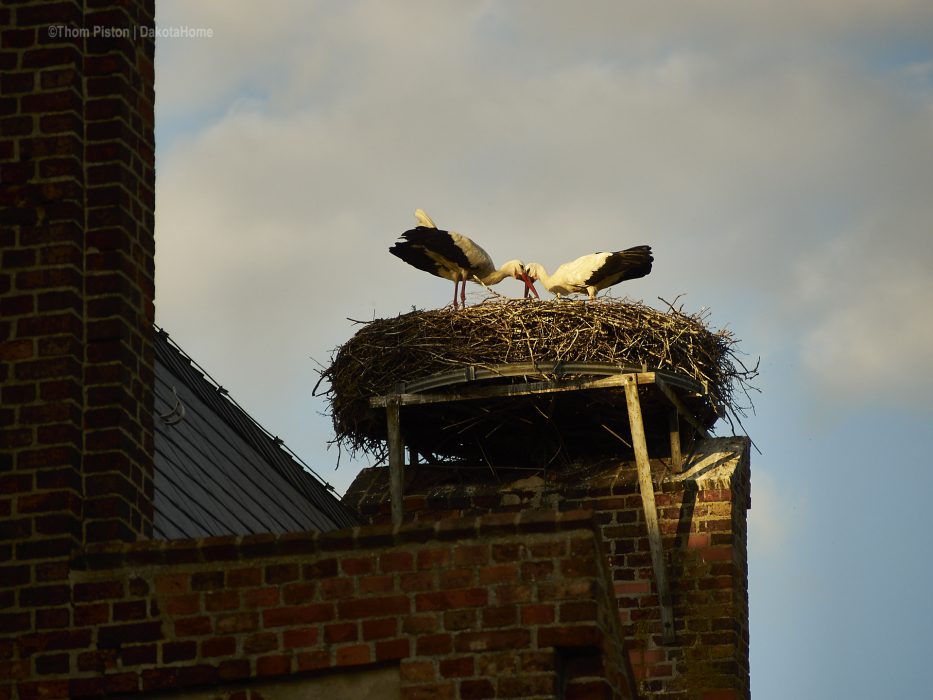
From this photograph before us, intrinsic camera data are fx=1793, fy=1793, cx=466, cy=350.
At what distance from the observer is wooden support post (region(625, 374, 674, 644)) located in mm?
12438

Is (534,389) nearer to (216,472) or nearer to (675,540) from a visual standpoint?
Result: (675,540)

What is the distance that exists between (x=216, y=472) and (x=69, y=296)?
4656 millimetres

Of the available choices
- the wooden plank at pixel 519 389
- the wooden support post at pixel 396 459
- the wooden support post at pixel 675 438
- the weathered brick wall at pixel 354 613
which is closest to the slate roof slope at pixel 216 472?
the wooden support post at pixel 396 459

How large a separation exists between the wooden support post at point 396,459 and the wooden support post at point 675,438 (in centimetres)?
205

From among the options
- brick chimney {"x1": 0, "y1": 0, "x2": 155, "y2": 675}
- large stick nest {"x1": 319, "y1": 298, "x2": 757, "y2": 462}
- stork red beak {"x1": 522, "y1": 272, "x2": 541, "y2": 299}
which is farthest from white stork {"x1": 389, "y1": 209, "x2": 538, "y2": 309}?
brick chimney {"x1": 0, "y1": 0, "x2": 155, "y2": 675}

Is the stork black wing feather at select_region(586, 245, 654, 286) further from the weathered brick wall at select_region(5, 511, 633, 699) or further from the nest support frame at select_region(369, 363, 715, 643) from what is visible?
the weathered brick wall at select_region(5, 511, 633, 699)

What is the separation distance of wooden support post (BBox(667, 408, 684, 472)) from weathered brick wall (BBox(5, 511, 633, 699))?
266 inches

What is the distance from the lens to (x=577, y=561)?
656 cm

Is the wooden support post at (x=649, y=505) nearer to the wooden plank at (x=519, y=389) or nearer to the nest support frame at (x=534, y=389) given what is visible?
the nest support frame at (x=534, y=389)

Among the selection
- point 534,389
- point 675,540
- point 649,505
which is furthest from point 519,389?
point 675,540

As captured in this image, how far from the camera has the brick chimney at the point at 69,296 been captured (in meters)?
6.94

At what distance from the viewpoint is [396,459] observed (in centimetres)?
1354

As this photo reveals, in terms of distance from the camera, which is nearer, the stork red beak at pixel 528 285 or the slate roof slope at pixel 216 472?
the slate roof slope at pixel 216 472

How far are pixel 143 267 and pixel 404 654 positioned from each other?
6.98ft
